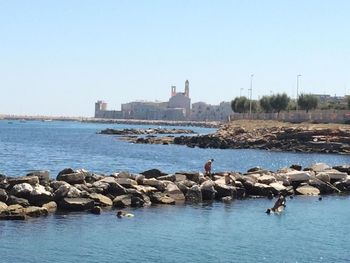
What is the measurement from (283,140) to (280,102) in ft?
184

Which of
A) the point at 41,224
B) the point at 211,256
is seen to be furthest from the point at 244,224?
the point at 41,224

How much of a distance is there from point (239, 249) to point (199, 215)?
25.5ft

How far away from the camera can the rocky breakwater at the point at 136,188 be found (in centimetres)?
3347

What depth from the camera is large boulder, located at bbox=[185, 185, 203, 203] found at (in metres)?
38.8

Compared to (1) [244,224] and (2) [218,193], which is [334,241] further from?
(2) [218,193]

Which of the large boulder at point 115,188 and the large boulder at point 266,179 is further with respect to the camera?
the large boulder at point 266,179

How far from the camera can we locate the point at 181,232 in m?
29.2

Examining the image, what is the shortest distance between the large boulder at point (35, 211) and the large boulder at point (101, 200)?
364 cm

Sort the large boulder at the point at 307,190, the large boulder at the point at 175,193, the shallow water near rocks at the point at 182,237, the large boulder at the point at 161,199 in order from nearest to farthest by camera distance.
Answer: the shallow water near rocks at the point at 182,237
the large boulder at the point at 161,199
the large boulder at the point at 175,193
the large boulder at the point at 307,190

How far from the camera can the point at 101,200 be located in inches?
1389

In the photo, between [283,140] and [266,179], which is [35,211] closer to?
[266,179]

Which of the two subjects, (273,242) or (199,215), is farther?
(199,215)

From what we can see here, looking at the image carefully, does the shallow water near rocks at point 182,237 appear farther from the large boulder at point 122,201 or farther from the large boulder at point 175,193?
the large boulder at point 175,193

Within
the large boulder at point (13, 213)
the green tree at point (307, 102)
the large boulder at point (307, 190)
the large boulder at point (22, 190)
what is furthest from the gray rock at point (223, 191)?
the green tree at point (307, 102)
